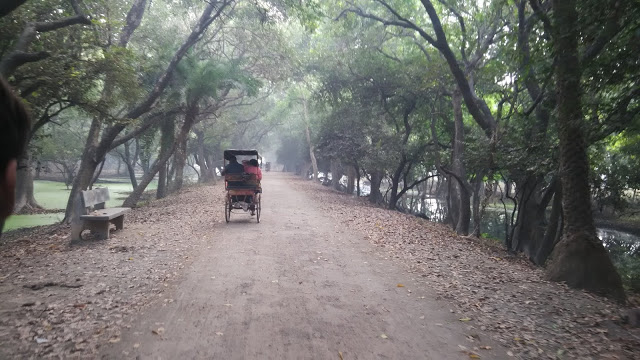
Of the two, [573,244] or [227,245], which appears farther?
[227,245]

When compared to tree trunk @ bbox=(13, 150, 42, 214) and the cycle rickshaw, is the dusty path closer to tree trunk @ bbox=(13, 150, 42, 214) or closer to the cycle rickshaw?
the cycle rickshaw

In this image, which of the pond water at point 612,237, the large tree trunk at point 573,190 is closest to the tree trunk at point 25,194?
the large tree trunk at point 573,190

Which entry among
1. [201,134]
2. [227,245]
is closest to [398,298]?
[227,245]

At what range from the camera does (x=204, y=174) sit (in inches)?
1464

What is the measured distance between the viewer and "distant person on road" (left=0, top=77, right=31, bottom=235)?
148 cm

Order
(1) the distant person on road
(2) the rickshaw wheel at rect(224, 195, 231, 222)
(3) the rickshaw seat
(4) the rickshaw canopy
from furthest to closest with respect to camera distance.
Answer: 1. (4) the rickshaw canopy
2. (2) the rickshaw wheel at rect(224, 195, 231, 222)
3. (3) the rickshaw seat
4. (1) the distant person on road

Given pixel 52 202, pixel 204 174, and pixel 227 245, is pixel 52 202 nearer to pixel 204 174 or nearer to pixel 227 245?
pixel 204 174

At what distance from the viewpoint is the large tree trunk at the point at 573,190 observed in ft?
20.1

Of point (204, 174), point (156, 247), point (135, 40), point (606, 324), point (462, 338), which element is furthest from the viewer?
point (204, 174)

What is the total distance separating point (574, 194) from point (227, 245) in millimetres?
6492

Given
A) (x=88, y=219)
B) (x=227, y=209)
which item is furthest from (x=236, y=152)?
(x=88, y=219)

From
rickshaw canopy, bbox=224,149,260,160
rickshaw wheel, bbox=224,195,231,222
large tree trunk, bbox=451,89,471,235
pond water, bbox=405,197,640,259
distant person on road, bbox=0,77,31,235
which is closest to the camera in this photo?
distant person on road, bbox=0,77,31,235

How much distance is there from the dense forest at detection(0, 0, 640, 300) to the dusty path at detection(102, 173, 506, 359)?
238 cm

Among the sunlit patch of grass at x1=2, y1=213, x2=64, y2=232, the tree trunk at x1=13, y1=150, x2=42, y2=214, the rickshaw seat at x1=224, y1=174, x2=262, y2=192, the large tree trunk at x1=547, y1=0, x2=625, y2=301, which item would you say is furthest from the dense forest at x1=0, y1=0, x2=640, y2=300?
the rickshaw seat at x1=224, y1=174, x2=262, y2=192
